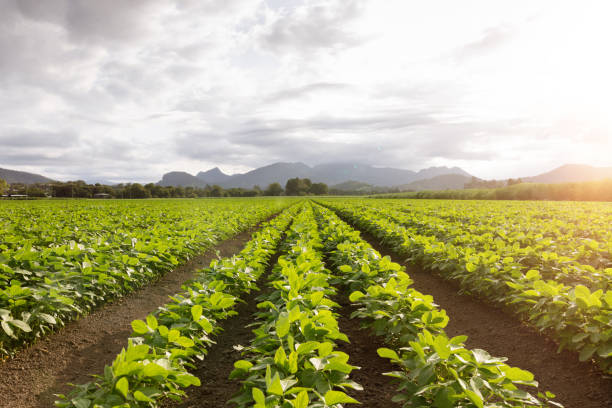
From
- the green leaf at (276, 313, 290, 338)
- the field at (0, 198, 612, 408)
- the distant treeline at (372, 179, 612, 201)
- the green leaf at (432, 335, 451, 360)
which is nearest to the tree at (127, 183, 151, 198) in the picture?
the distant treeline at (372, 179, 612, 201)

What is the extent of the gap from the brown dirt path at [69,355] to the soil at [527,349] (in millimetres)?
5050

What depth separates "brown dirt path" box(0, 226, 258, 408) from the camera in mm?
3600

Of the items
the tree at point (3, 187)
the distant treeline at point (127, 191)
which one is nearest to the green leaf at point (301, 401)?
the distant treeline at point (127, 191)

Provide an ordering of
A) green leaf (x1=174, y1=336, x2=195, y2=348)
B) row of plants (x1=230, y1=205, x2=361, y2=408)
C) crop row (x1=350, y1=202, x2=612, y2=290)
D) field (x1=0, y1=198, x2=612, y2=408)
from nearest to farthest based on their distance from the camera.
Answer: row of plants (x1=230, y1=205, x2=361, y2=408) → field (x1=0, y1=198, x2=612, y2=408) → green leaf (x1=174, y1=336, x2=195, y2=348) → crop row (x1=350, y1=202, x2=612, y2=290)

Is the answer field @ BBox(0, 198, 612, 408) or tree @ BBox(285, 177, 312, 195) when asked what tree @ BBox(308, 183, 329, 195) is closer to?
tree @ BBox(285, 177, 312, 195)

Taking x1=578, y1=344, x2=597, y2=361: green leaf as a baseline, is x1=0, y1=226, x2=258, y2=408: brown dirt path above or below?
below

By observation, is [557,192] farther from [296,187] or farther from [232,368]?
[296,187]

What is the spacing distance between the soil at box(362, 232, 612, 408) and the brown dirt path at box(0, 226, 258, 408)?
505cm

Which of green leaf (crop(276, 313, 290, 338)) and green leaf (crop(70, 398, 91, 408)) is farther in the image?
green leaf (crop(276, 313, 290, 338))

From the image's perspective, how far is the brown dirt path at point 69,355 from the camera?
11.8 feet

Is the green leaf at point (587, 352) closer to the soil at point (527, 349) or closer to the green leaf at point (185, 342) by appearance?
the soil at point (527, 349)

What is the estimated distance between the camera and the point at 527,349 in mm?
4523

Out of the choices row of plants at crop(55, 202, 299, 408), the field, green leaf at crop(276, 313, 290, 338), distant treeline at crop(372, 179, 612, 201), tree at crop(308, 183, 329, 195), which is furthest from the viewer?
tree at crop(308, 183, 329, 195)

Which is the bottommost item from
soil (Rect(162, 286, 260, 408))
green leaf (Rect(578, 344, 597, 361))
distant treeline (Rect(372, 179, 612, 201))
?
soil (Rect(162, 286, 260, 408))
